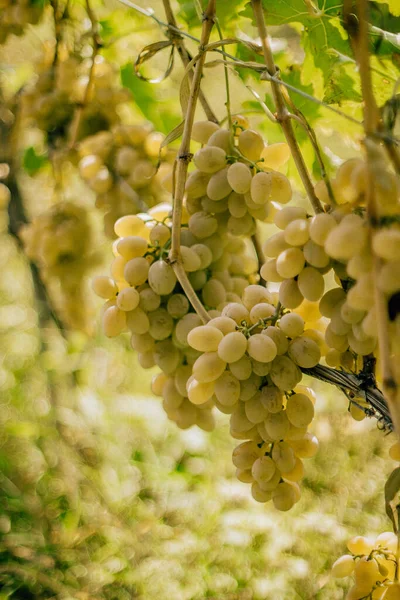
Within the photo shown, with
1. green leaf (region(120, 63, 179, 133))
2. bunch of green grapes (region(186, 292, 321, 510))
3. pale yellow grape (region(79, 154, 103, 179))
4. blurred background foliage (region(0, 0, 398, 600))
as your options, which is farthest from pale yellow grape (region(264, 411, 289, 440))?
green leaf (region(120, 63, 179, 133))

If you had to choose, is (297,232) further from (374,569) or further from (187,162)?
(374,569)

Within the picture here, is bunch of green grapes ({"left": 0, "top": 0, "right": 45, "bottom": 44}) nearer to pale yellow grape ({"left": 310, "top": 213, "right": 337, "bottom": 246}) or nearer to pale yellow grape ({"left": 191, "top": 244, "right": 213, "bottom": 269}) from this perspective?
pale yellow grape ({"left": 191, "top": 244, "right": 213, "bottom": 269})

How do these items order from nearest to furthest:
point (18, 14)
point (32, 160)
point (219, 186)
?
point (219, 186) < point (18, 14) < point (32, 160)

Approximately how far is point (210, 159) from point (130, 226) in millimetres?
125

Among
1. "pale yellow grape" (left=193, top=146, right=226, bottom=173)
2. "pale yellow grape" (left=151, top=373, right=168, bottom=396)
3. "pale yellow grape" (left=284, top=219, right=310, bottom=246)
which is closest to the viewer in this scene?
"pale yellow grape" (left=284, top=219, right=310, bottom=246)

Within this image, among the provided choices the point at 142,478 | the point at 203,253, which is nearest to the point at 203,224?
the point at 203,253

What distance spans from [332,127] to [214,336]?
350 millimetres

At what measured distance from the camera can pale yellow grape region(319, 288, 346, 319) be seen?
14.5 inches

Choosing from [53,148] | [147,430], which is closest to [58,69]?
[53,148]

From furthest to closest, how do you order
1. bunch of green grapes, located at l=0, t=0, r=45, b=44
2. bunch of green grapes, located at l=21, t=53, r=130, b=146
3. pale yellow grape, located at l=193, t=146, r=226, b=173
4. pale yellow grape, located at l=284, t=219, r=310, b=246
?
bunch of green grapes, located at l=21, t=53, r=130, b=146 → bunch of green grapes, located at l=0, t=0, r=45, b=44 → pale yellow grape, located at l=193, t=146, r=226, b=173 → pale yellow grape, located at l=284, t=219, r=310, b=246

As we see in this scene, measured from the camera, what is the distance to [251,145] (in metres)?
0.48

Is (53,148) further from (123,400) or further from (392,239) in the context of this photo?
(392,239)

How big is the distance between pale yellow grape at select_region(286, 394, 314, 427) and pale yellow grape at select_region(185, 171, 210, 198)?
208 millimetres

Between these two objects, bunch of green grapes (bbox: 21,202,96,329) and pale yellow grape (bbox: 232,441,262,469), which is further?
bunch of green grapes (bbox: 21,202,96,329)
